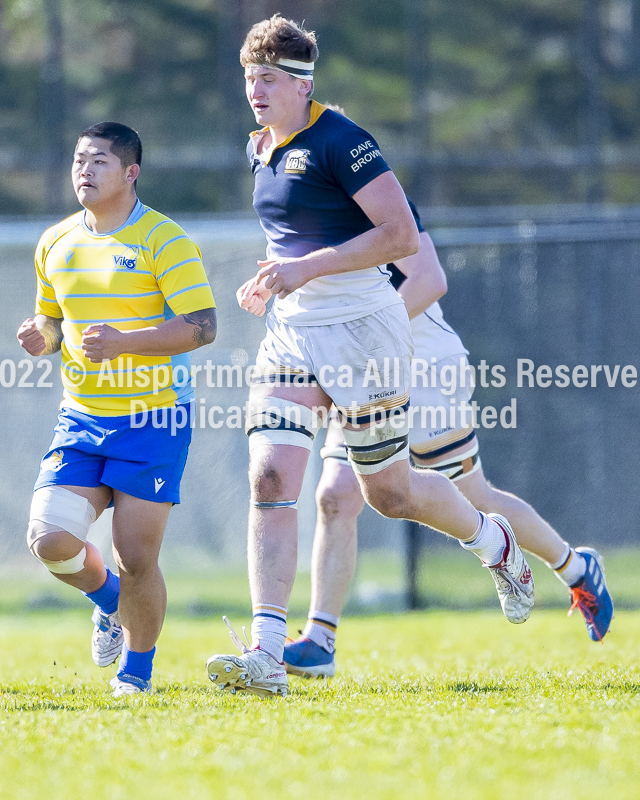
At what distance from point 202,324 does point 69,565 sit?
3.33 feet

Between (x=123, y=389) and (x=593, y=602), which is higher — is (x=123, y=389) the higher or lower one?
the higher one

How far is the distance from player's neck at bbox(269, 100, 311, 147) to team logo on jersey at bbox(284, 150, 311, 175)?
3.6 inches

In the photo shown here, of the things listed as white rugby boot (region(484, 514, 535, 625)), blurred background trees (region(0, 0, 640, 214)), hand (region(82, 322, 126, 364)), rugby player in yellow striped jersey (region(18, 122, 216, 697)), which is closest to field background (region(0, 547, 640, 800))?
white rugby boot (region(484, 514, 535, 625))

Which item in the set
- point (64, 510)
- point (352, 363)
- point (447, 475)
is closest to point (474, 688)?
point (447, 475)

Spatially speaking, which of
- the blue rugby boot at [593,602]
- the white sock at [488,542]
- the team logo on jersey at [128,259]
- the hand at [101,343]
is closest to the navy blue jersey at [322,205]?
the team logo on jersey at [128,259]

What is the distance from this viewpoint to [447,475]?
4.67 metres

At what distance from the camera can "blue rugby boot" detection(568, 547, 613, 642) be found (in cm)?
470

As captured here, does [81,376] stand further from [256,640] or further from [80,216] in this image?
[256,640]

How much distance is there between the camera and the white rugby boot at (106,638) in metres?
4.23

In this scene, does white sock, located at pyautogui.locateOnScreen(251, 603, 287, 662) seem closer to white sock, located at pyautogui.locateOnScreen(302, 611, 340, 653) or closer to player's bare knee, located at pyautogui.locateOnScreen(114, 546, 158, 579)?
player's bare knee, located at pyautogui.locateOnScreen(114, 546, 158, 579)

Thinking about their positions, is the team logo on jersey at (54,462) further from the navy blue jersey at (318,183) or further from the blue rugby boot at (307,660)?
the blue rugby boot at (307,660)

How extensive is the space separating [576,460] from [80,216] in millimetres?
3981

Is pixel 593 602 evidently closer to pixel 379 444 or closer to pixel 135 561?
pixel 379 444

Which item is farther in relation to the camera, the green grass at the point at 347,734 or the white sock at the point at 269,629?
the white sock at the point at 269,629
